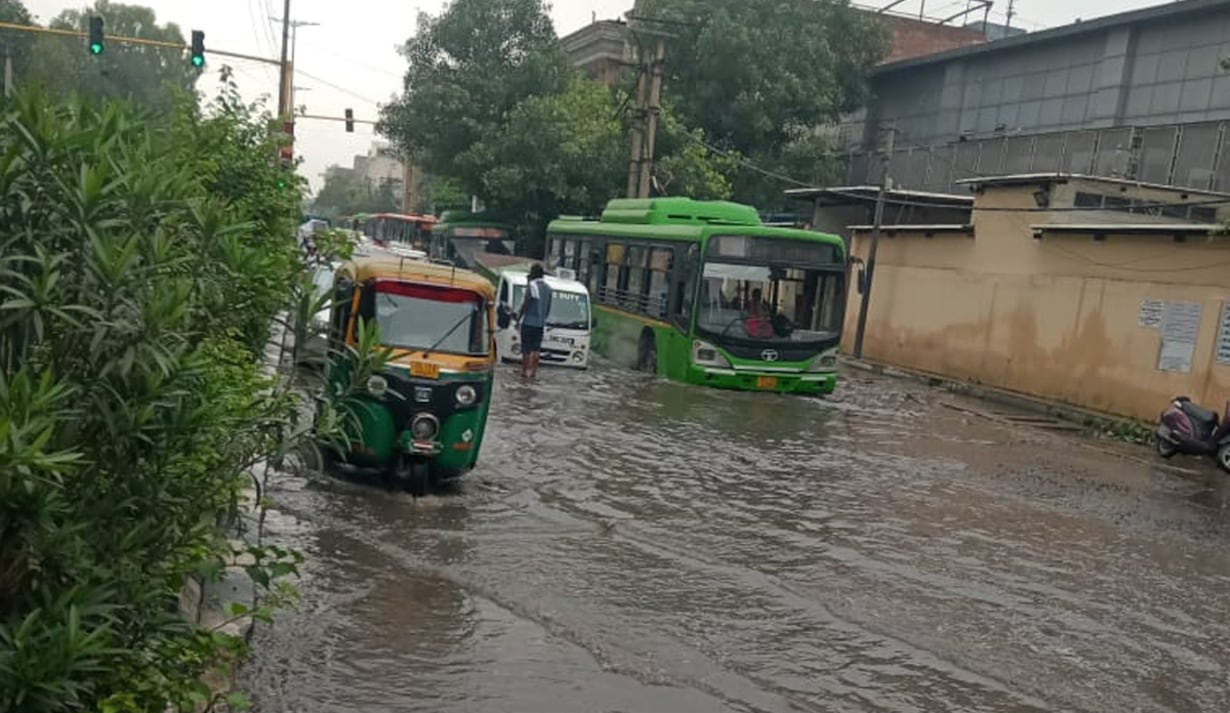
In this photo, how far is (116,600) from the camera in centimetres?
367

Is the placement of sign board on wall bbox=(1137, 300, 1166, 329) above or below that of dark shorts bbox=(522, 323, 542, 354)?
above

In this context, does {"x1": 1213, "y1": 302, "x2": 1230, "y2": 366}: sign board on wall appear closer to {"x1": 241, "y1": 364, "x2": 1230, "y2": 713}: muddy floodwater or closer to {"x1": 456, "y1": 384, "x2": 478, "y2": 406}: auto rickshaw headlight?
{"x1": 241, "y1": 364, "x2": 1230, "y2": 713}: muddy floodwater

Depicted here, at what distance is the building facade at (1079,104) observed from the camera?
24.0 metres

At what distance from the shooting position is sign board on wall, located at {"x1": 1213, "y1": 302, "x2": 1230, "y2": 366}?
56.5 feet

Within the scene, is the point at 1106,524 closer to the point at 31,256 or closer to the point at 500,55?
the point at 31,256

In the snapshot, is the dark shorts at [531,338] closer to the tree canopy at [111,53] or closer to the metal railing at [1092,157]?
the metal railing at [1092,157]

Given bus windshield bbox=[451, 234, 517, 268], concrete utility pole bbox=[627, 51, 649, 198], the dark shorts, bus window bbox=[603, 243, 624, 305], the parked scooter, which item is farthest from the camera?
bus windshield bbox=[451, 234, 517, 268]

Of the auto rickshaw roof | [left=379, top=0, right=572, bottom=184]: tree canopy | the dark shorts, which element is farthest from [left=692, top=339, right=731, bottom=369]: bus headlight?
[left=379, top=0, right=572, bottom=184]: tree canopy

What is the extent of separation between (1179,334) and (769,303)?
6935 millimetres

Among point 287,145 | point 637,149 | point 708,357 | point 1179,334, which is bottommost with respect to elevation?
point 708,357

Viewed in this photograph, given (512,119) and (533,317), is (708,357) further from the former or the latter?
(512,119)

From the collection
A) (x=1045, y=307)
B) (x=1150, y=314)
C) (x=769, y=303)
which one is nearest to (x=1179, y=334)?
(x=1150, y=314)

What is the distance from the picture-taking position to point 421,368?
8961mm

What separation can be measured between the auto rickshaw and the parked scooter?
36.3ft
